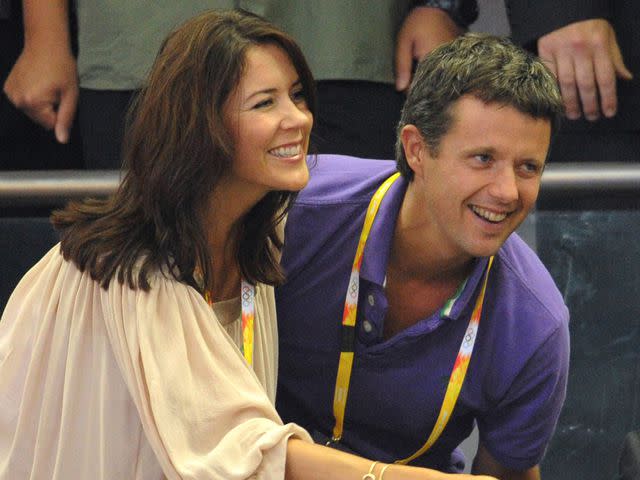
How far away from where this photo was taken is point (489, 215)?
8.05 feet

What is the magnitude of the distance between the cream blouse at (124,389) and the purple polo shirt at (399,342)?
0.34 meters

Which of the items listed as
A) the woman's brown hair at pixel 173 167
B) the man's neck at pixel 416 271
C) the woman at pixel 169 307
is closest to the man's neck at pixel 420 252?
the man's neck at pixel 416 271

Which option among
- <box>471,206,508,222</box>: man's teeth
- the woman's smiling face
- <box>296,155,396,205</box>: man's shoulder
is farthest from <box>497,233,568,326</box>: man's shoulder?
the woman's smiling face

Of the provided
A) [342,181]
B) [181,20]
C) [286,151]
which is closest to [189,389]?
[286,151]

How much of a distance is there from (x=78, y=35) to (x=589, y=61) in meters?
0.98

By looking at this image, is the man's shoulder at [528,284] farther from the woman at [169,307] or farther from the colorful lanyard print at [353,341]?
the woman at [169,307]

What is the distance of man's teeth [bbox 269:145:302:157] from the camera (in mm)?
2354

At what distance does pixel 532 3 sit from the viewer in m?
2.95

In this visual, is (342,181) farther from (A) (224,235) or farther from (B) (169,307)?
(B) (169,307)

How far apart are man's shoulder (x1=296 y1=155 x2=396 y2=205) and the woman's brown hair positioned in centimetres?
36

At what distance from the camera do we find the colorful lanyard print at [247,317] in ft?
8.05

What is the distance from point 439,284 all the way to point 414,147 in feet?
0.75

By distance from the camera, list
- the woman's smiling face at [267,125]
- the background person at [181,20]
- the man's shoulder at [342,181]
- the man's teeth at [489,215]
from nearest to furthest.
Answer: the woman's smiling face at [267,125] < the man's teeth at [489,215] < the man's shoulder at [342,181] < the background person at [181,20]

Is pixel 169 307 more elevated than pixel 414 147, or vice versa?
pixel 414 147
